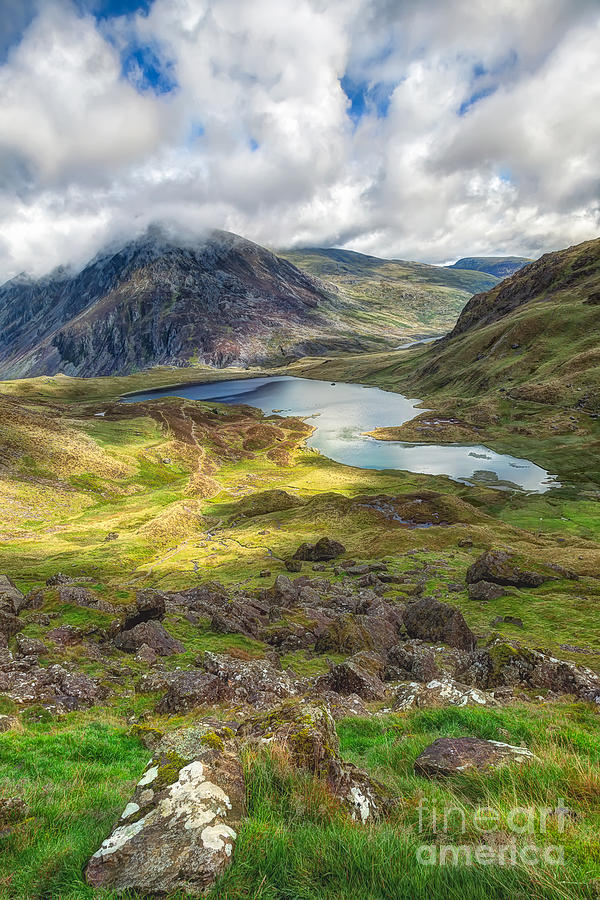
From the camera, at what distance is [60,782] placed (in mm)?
7605

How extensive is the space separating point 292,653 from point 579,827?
842 inches

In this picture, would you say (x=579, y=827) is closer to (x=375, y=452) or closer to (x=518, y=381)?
(x=375, y=452)

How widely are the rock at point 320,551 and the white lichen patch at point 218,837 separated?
1747 inches

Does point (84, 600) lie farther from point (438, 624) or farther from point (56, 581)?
point (438, 624)

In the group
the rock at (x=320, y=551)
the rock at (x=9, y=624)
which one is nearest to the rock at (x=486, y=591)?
the rock at (x=320, y=551)

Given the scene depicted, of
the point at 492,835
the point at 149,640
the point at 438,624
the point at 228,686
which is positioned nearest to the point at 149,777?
the point at 492,835

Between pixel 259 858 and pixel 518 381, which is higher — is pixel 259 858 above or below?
below

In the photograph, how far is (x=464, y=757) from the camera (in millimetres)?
7137

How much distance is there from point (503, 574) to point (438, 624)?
45.4ft

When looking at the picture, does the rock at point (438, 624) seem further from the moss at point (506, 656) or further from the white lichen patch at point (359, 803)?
the white lichen patch at point (359, 803)

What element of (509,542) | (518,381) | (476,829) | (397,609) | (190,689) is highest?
(518,381)

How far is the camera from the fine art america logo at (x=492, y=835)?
405 centimetres

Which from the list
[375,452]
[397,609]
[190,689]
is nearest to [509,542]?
[397,609]

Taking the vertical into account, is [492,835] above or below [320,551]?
above
